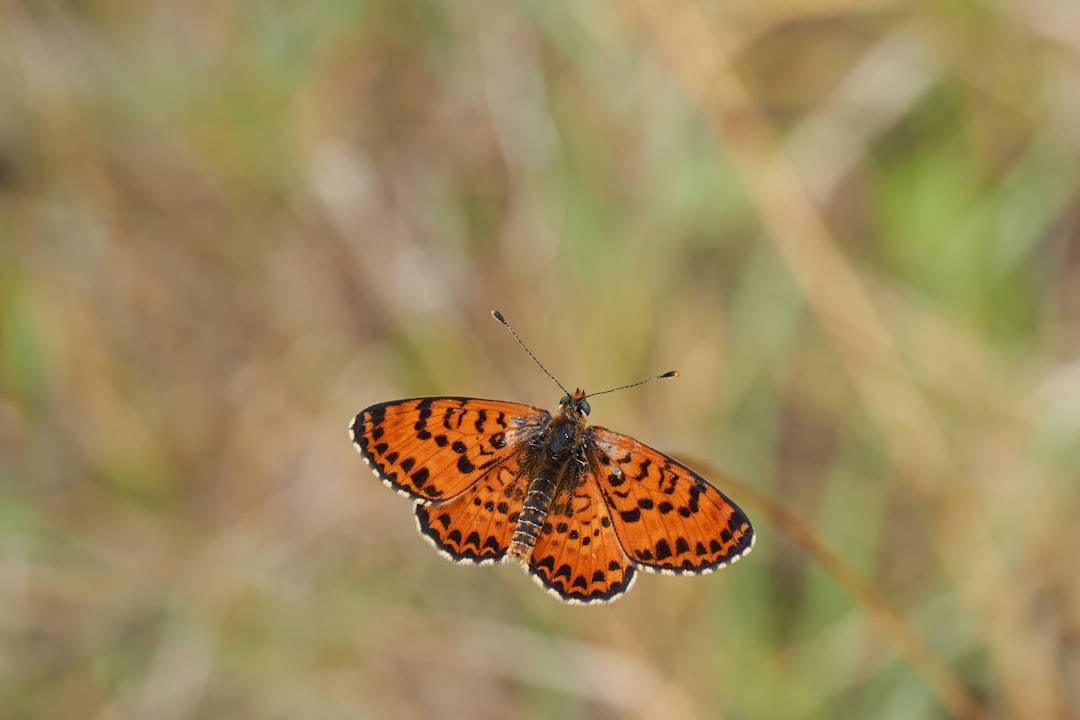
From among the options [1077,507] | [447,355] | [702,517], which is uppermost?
[447,355]

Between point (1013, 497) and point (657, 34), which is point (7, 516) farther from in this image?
point (1013, 497)

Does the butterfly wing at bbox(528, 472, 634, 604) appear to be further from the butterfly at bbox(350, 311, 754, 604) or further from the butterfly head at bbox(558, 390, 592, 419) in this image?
the butterfly head at bbox(558, 390, 592, 419)

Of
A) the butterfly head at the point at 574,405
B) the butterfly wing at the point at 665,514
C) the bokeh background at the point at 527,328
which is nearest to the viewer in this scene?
the butterfly wing at the point at 665,514

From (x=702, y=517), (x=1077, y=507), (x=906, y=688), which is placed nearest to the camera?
(x=702, y=517)

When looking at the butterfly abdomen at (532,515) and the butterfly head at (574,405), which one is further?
the butterfly head at (574,405)

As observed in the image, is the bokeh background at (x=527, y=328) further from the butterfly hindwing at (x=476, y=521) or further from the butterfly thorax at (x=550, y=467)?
the butterfly hindwing at (x=476, y=521)

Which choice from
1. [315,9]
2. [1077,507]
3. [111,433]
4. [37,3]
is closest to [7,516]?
[111,433]

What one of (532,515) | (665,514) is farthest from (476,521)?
(665,514)

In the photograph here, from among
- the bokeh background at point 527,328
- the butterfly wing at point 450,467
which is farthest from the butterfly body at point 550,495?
the bokeh background at point 527,328
